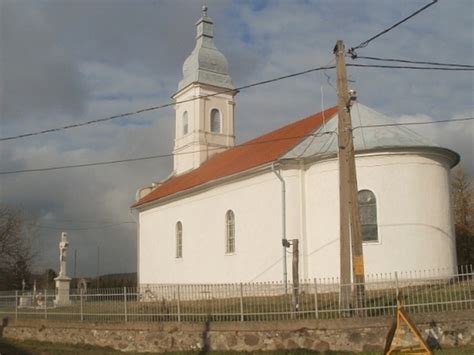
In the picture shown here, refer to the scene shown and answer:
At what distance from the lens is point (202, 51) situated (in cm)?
3647

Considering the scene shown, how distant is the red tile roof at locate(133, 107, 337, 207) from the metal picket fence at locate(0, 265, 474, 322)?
8.28m

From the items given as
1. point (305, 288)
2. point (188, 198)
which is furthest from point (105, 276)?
point (305, 288)

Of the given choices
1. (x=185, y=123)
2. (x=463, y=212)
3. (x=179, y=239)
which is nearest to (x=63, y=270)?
(x=179, y=239)

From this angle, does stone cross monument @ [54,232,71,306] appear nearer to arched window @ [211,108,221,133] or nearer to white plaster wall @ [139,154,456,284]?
white plaster wall @ [139,154,456,284]

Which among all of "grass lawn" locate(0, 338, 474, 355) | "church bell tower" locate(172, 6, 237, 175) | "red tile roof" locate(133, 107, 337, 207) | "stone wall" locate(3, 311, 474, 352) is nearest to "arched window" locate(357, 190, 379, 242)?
"red tile roof" locate(133, 107, 337, 207)

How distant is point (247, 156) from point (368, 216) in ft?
26.5

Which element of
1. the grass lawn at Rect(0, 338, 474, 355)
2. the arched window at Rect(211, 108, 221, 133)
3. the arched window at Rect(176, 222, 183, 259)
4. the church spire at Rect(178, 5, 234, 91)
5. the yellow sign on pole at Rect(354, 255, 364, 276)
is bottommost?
the grass lawn at Rect(0, 338, 474, 355)

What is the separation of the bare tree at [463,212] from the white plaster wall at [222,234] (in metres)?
17.9

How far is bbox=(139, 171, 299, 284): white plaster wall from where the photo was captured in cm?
2275

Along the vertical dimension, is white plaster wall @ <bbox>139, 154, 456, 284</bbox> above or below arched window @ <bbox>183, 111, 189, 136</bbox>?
below

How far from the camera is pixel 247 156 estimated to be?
2739cm

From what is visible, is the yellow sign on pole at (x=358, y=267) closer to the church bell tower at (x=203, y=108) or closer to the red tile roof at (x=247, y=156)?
the red tile roof at (x=247, y=156)

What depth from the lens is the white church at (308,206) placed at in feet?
67.8

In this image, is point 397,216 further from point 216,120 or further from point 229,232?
point 216,120
